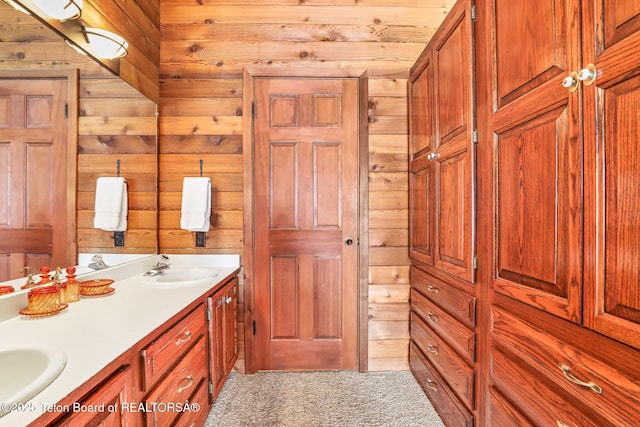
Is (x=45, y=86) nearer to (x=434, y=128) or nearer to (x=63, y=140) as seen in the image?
(x=63, y=140)


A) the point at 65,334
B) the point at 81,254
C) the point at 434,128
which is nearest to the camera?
the point at 65,334

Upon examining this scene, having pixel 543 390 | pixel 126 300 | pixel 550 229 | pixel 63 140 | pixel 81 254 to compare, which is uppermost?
pixel 63 140

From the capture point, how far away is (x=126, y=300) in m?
1.28

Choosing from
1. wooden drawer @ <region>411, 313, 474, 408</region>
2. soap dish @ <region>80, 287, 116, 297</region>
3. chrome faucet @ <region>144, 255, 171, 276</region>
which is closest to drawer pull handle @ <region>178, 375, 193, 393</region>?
soap dish @ <region>80, 287, 116, 297</region>

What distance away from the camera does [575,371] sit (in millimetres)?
816

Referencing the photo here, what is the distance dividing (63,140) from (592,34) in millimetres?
1834

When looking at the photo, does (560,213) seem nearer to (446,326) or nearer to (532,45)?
(532,45)

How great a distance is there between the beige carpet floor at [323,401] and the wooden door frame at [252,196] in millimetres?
156

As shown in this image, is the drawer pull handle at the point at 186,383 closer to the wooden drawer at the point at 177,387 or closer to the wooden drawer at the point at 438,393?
the wooden drawer at the point at 177,387

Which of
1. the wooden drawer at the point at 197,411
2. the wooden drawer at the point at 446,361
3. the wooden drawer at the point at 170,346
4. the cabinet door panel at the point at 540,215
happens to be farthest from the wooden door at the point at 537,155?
the wooden drawer at the point at 197,411

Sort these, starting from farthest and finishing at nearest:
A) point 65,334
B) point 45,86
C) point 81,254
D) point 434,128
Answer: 1. point 434,128
2. point 81,254
3. point 45,86
4. point 65,334

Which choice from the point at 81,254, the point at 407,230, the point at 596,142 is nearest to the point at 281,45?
the point at 407,230

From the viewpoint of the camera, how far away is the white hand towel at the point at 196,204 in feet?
6.62

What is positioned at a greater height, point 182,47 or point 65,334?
point 182,47
